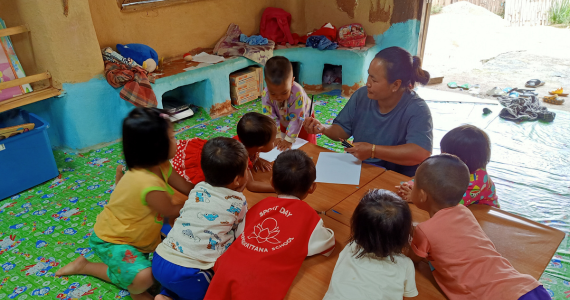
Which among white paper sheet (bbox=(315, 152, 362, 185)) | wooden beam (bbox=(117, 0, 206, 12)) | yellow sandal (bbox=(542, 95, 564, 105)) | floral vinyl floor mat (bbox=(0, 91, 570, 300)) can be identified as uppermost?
wooden beam (bbox=(117, 0, 206, 12))

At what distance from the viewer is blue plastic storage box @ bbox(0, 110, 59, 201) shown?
9.85 ft

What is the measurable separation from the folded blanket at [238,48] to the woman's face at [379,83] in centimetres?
290

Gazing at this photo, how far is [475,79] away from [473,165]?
4.78 metres

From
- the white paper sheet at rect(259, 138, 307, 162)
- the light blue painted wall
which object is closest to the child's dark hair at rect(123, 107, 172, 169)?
the white paper sheet at rect(259, 138, 307, 162)

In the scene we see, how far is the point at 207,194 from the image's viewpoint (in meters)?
1.58

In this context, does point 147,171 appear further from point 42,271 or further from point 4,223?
point 4,223

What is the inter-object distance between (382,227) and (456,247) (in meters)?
0.30

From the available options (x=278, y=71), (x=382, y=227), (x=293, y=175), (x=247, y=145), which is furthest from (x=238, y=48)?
(x=382, y=227)

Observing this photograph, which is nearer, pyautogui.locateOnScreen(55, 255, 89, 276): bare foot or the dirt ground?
pyautogui.locateOnScreen(55, 255, 89, 276): bare foot

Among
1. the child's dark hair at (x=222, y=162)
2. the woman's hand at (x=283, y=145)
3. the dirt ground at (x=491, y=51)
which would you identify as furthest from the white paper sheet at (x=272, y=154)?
the dirt ground at (x=491, y=51)

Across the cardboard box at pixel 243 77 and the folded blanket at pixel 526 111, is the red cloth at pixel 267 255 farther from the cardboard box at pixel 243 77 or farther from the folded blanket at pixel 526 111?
the folded blanket at pixel 526 111

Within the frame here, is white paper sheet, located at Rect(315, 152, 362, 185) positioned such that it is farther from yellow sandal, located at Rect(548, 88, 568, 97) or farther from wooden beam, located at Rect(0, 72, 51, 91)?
yellow sandal, located at Rect(548, 88, 568, 97)

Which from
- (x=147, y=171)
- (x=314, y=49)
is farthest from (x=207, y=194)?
(x=314, y=49)

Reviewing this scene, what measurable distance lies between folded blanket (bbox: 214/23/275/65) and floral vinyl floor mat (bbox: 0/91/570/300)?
2.69ft
